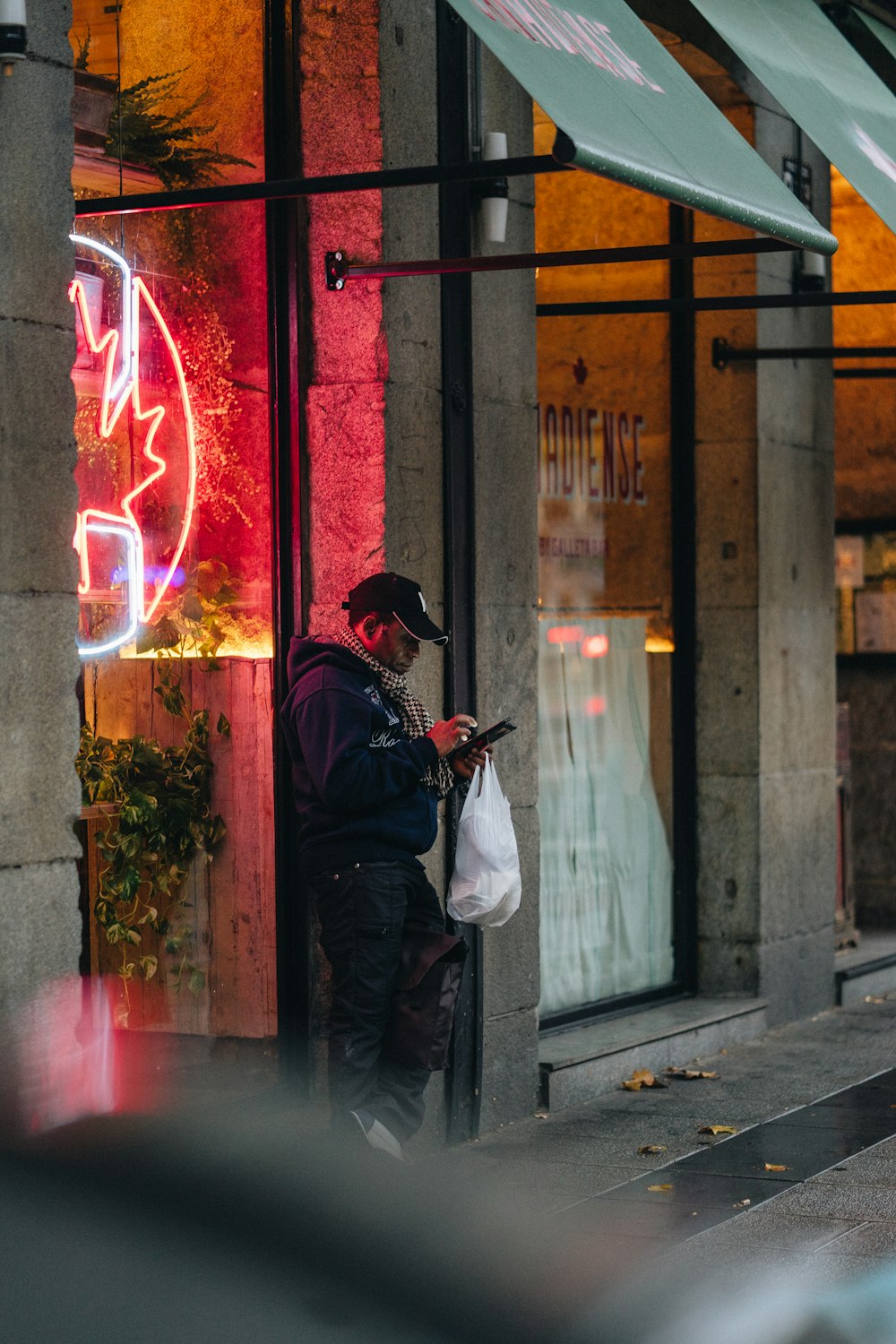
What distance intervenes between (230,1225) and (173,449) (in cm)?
385

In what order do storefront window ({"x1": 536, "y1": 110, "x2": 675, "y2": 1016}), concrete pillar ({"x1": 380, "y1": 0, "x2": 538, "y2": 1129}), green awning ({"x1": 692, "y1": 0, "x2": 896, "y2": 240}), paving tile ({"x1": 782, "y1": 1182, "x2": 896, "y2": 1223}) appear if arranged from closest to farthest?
paving tile ({"x1": 782, "y1": 1182, "x2": 896, "y2": 1223})
concrete pillar ({"x1": 380, "y1": 0, "x2": 538, "y2": 1129})
green awning ({"x1": 692, "y1": 0, "x2": 896, "y2": 240})
storefront window ({"x1": 536, "y1": 110, "x2": 675, "y2": 1016})

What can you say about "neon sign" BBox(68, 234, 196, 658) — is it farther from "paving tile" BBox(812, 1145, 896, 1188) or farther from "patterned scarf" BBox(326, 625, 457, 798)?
"paving tile" BBox(812, 1145, 896, 1188)

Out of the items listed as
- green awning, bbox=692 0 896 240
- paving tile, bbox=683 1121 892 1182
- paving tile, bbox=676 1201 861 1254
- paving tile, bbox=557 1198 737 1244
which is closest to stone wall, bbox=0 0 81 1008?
paving tile, bbox=557 1198 737 1244

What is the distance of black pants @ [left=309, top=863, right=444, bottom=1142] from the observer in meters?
6.21

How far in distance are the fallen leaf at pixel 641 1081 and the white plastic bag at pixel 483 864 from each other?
1988 mm

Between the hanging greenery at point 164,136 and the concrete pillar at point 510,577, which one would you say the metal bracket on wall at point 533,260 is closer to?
the hanging greenery at point 164,136

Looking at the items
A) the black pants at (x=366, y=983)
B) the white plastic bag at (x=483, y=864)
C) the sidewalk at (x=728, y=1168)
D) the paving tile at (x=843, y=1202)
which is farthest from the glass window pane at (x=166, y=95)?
the paving tile at (x=843, y=1202)

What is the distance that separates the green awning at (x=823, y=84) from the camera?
778 cm

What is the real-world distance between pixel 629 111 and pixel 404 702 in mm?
1996

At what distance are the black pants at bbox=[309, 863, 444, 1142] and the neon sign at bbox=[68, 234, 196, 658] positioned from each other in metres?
1.18

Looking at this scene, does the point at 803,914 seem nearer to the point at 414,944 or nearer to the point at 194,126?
the point at 414,944

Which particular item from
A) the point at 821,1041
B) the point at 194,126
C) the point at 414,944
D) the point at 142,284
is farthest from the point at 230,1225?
the point at 821,1041

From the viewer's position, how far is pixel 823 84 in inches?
330

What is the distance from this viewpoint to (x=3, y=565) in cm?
517
